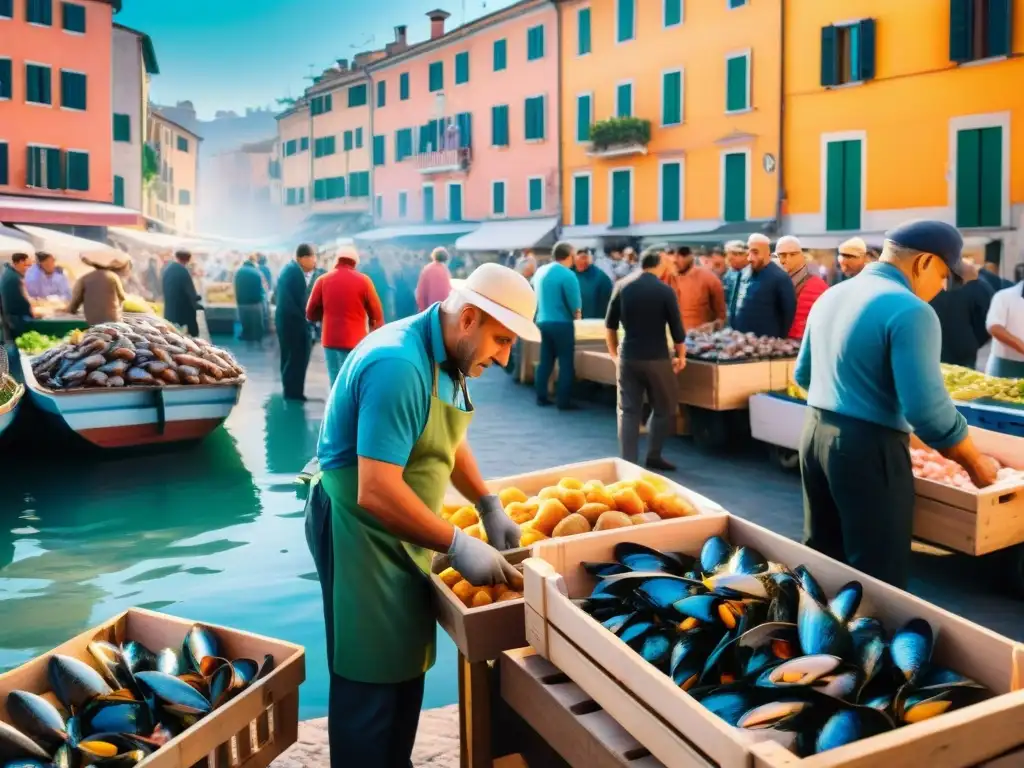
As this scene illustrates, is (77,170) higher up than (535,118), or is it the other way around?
(535,118)

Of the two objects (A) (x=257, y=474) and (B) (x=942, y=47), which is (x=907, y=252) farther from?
(B) (x=942, y=47)

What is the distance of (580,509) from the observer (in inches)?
144

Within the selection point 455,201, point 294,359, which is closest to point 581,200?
point 455,201

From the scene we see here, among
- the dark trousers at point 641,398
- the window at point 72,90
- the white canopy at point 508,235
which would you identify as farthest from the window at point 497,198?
the dark trousers at point 641,398

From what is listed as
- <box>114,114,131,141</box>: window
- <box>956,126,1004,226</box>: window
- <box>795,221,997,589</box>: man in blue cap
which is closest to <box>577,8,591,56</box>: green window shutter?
<box>956,126,1004,226</box>: window

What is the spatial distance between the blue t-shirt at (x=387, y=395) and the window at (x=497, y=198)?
30.8 metres

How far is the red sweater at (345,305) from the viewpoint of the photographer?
9.91 metres

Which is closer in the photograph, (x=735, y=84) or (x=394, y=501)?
(x=394, y=501)

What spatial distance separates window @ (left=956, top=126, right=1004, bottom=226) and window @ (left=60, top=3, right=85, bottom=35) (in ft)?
90.5

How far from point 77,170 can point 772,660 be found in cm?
3464

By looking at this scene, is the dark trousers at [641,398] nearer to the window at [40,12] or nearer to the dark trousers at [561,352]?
the dark trousers at [561,352]

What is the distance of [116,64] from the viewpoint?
35500mm

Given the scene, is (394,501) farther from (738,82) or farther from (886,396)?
(738,82)

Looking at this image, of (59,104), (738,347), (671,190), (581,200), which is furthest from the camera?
(59,104)
